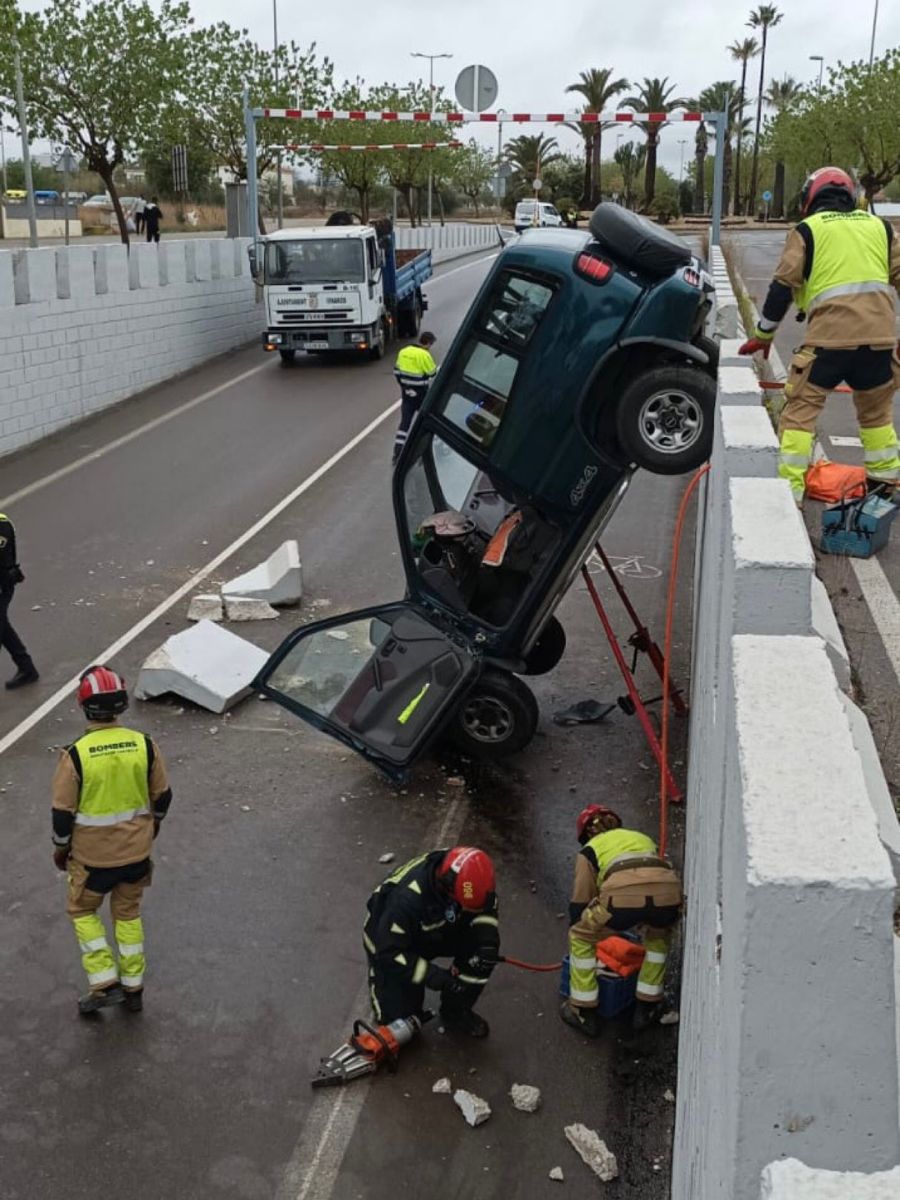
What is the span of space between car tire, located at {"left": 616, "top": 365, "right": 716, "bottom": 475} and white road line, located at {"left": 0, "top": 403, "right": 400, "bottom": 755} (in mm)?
4444

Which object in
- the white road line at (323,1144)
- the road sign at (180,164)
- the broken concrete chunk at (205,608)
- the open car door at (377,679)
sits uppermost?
the road sign at (180,164)

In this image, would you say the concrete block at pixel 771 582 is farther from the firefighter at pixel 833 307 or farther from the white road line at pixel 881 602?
the white road line at pixel 881 602

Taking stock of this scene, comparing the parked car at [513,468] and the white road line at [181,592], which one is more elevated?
the parked car at [513,468]

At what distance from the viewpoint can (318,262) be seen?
24109mm

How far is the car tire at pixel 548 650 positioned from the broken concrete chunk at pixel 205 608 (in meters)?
3.06

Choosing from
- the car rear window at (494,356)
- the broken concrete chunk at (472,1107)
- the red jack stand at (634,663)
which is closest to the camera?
the broken concrete chunk at (472,1107)

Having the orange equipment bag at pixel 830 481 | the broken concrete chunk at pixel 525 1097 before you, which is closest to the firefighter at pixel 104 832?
the broken concrete chunk at pixel 525 1097

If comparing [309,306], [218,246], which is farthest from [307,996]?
[218,246]

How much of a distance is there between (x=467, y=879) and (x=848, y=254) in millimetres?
4223

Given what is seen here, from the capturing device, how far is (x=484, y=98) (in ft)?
89.5

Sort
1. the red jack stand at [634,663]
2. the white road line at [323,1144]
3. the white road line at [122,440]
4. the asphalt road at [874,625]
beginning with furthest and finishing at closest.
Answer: the white road line at [122,440], the red jack stand at [634,663], the asphalt road at [874,625], the white road line at [323,1144]

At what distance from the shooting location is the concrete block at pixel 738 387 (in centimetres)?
633

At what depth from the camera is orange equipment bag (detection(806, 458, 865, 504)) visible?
31.5 feet

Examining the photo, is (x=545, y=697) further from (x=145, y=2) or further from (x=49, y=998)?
(x=145, y=2)
